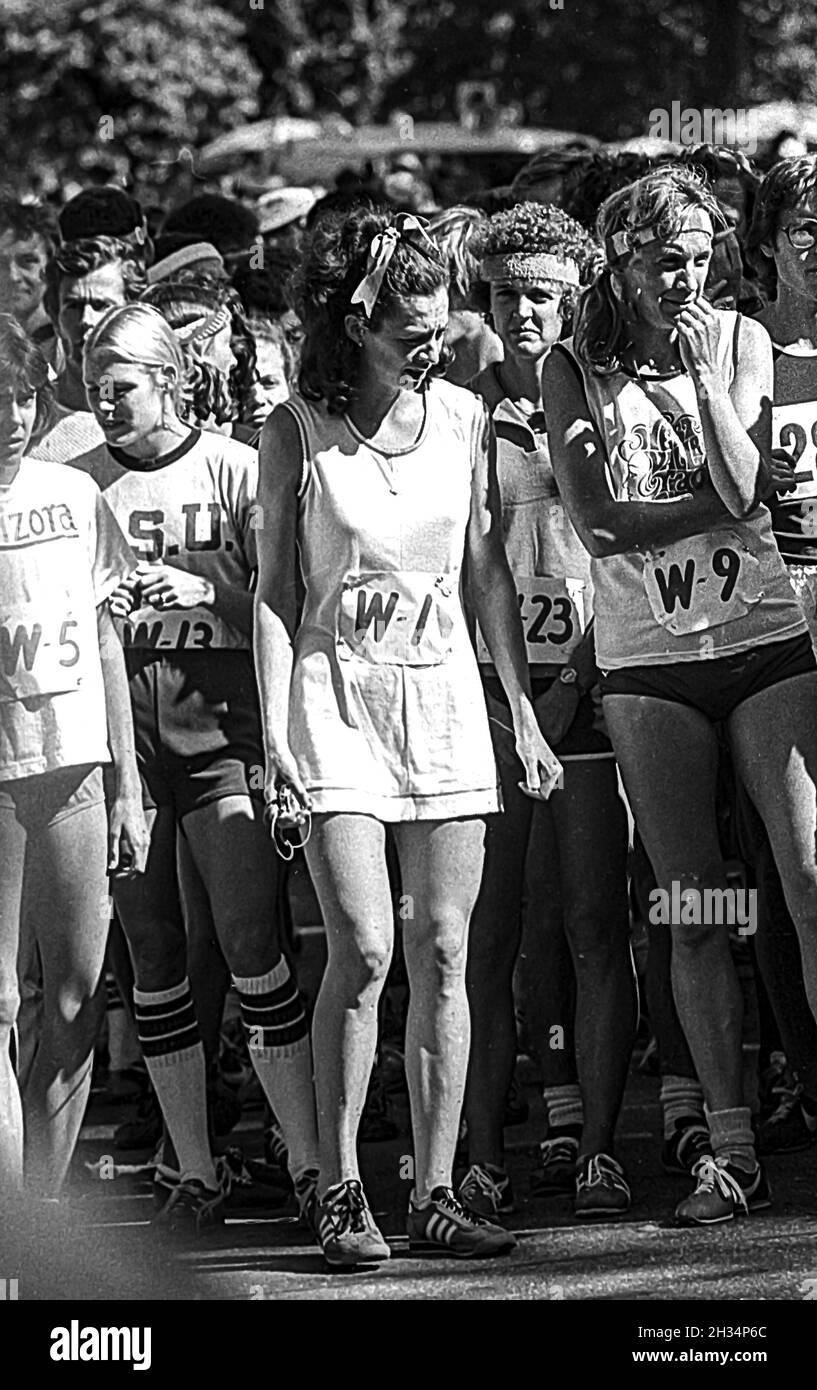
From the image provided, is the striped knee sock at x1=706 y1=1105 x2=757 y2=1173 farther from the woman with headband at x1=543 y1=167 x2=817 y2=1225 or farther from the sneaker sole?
the sneaker sole

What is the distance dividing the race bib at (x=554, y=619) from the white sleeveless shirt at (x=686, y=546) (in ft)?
0.73

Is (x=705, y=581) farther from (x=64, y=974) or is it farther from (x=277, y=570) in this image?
(x=64, y=974)

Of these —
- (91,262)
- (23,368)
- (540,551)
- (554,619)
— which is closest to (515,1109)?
(554,619)

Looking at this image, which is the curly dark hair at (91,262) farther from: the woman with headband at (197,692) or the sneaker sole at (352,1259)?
the sneaker sole at (352,1259)

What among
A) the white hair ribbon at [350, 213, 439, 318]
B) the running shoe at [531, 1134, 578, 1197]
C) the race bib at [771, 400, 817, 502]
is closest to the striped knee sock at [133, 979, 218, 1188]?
the running shoe at [531, 1134, 578, 1197]

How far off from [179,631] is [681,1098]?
1.38 metres

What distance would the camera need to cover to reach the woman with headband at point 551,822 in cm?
454

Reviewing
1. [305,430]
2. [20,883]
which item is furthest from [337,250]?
[20,883]

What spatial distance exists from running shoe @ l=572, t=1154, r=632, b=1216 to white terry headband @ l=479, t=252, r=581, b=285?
170 cm

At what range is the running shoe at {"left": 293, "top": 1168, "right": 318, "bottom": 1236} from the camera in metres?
4.41

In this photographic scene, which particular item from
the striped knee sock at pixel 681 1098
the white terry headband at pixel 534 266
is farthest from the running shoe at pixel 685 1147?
the white terry headband at pixel 534 266
